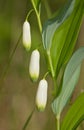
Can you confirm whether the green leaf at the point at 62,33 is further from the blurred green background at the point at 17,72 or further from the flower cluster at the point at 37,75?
the blurred green background at the point at 17,72

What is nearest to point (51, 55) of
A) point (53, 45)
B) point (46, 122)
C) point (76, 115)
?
point (53, 45)

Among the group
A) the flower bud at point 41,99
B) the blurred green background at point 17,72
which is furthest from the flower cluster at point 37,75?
the blurred green background at point 17,72

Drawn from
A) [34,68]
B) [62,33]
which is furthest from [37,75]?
[62,33]

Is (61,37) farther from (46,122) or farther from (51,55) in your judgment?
(46,122)

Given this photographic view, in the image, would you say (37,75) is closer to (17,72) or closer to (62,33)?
(62,33)

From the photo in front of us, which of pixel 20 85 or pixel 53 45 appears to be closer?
pixel 53 45
